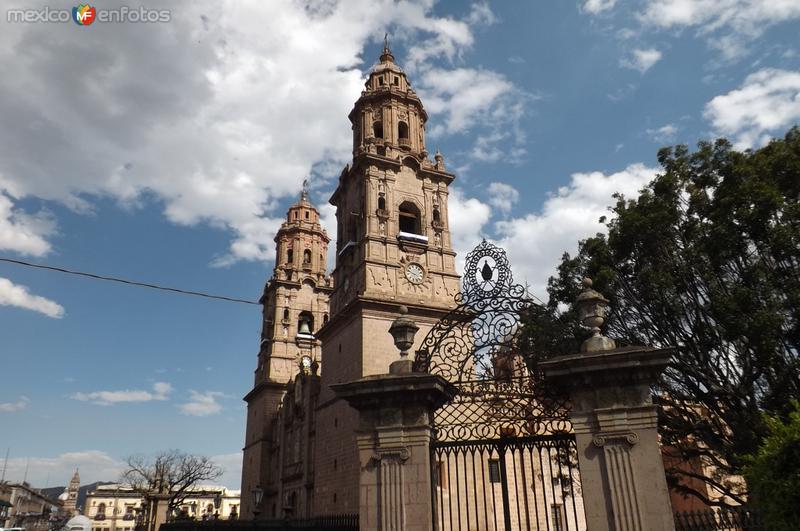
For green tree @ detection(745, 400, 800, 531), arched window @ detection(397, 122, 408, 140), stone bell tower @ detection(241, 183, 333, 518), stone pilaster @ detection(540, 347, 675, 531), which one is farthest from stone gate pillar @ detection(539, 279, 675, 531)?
stone bell tower @ detection(241, 183, 333, 518)

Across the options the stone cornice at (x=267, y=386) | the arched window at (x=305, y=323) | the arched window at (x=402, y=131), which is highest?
the arched window at (x=402, y=131)

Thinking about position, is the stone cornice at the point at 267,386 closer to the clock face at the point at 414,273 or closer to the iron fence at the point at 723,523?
the clock face at the point at 414,273

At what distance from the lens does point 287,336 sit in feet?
143

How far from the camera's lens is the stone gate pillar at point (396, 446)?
9.55 meters

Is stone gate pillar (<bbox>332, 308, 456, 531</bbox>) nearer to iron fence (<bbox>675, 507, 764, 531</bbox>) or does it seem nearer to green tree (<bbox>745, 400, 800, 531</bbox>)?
iron fence (<bbox>675, 507, 764, 531</bbox>)

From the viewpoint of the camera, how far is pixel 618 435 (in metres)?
8.82

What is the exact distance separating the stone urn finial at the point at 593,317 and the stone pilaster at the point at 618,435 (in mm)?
372

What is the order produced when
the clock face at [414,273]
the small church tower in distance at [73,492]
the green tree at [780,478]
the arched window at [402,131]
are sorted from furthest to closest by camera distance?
the small church tower in distance at [73,492]
the arched window at [402,131]
the clock face at [414,273]
the green tree at [780,478]

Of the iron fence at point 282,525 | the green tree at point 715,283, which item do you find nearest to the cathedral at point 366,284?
the iron fence at point 282,525

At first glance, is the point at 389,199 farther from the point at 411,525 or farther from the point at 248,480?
the point at 248,480

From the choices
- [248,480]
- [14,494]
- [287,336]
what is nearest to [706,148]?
[287,336]

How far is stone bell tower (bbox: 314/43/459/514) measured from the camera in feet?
84.7

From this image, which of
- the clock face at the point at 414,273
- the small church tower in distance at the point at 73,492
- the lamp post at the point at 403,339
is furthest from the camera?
the small church tower in distance at the point at 73,492

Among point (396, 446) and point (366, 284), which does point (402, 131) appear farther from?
point (396, 446)
